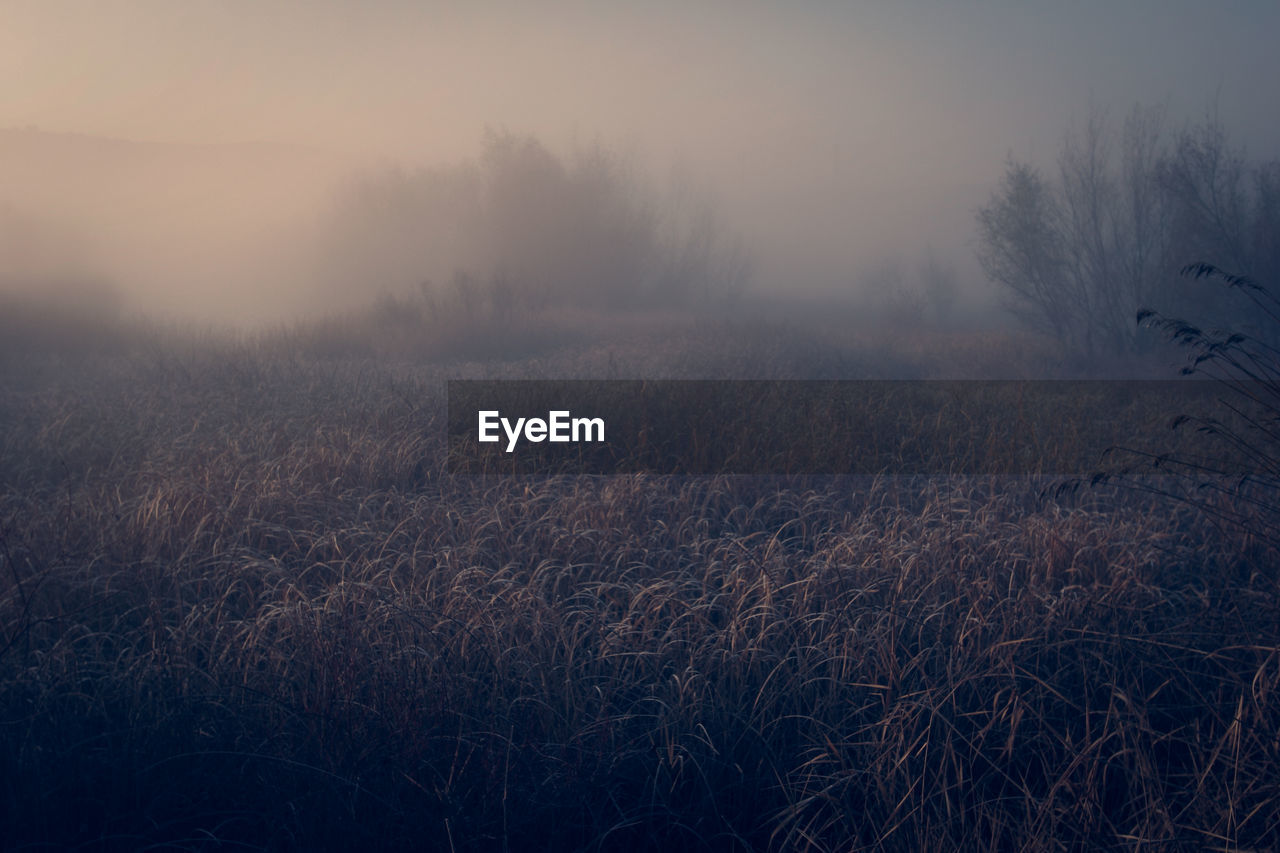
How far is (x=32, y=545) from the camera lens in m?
3.00

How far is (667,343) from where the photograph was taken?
1243 centimetres

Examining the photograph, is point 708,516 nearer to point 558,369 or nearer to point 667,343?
point 558,369

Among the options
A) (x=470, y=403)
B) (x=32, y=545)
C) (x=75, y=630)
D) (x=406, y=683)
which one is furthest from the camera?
(x=470, y=403)

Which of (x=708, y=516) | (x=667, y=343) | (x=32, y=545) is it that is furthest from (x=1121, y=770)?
(x=667, y=343)

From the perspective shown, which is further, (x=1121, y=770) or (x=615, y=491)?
(x=615, y=491)

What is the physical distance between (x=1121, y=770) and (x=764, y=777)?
0.98 meters

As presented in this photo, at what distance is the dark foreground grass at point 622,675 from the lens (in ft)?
5.22

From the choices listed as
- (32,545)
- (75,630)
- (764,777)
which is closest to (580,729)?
(764,777)

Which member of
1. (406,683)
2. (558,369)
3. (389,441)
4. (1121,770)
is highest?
(558,369)

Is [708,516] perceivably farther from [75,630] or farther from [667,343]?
[667,343]

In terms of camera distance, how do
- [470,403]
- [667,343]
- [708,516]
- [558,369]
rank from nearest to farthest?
1. [708,516]
2. [470,403]
3. [558,369]
4. [667,343]

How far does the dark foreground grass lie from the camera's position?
62.6 inches

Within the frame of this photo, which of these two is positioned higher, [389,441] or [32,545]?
[389,441]

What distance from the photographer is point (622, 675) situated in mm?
2178
